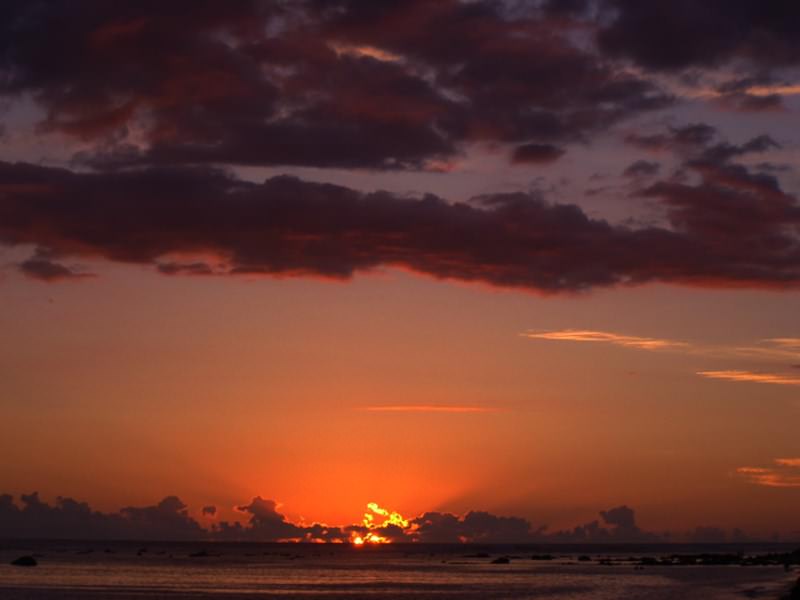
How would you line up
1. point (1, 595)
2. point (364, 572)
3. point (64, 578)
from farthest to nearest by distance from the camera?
point (364, 572)
point (64, 578)
point (1, 595)

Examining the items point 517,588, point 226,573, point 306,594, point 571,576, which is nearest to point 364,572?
point 226,573

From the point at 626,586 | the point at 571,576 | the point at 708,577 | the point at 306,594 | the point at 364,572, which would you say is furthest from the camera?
the point at 364,572

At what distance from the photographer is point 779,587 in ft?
327

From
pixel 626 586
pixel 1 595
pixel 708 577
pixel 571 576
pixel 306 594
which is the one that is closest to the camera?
pixel 1 595

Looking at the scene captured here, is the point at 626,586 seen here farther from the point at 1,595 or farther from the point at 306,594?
the point at 1,595

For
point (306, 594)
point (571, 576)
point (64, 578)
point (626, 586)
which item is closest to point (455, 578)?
point (571, 576)

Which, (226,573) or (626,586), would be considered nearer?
(626,586)

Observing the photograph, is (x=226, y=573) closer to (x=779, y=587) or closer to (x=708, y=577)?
(x=708, y=577)

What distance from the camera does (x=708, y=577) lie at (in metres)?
123

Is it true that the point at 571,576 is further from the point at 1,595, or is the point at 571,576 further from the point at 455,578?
the point at 1,595

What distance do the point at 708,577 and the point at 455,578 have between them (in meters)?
29.7

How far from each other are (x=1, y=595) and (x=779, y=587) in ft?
226

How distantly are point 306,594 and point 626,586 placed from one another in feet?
108

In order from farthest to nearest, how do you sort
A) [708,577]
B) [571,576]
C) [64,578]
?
[571,576] < [708,577] < [64,578]
